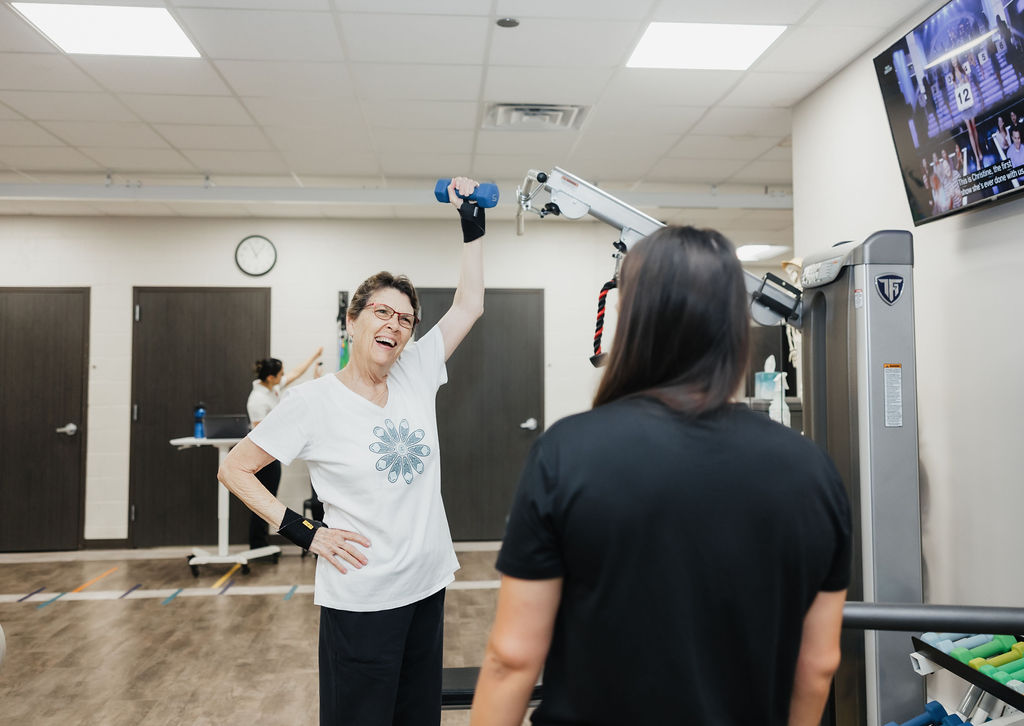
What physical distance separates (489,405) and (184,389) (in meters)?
2.45

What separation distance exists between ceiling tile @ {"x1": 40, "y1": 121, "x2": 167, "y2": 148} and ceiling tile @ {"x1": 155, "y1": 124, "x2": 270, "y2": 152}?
0.10 m

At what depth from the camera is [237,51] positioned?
9.87ft

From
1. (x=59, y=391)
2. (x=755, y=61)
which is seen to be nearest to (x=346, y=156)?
(x=755, y=61)

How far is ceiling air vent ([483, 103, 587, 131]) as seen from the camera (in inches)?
144

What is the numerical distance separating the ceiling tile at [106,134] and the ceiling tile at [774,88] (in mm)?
3130

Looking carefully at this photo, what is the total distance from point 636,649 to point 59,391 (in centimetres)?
616

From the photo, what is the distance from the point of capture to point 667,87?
3.39 m

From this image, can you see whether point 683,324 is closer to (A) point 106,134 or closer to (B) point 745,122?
(B) point 745,122

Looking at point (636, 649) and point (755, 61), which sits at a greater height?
point (755, 61)

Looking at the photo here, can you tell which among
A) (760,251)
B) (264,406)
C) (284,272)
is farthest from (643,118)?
(284,272)

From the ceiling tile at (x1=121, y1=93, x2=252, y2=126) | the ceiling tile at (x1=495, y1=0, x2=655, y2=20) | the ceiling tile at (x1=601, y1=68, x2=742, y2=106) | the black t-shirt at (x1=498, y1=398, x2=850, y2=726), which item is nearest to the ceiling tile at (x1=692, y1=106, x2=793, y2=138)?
the ceiling tile at (x1=601, y1=68, x2=742, y2=106)

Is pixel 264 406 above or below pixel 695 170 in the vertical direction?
below

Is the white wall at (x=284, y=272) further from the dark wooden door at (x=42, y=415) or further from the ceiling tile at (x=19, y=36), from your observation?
the ceiling tile at (x=19, y=36)

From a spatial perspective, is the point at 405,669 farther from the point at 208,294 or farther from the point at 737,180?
the point at 208,294
